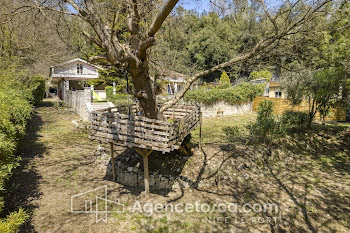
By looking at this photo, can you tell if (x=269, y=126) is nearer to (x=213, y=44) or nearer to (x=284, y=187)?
(x=284, y=187)

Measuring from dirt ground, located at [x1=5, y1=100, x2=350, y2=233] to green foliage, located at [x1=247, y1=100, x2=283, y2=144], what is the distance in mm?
814

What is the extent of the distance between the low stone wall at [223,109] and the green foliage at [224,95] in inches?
15.8

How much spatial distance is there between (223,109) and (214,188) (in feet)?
39.2

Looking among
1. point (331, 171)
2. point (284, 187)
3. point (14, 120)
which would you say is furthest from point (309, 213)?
point (14, 120)

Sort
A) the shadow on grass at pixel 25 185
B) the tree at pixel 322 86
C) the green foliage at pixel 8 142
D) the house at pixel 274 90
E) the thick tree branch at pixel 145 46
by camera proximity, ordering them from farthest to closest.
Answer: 1. the house at pixel 274 90
2. the tree at pixel 322 86
3. the shadow on grass at pixel 25 185
4. the thick tree branch at pixel 145 46
5. the green foliage at pixel 8 142

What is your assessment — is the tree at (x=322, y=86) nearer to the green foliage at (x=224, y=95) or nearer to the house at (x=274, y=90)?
the green foliage at (x=224, y=95)

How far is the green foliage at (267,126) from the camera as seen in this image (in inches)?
371

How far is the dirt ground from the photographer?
5.40m

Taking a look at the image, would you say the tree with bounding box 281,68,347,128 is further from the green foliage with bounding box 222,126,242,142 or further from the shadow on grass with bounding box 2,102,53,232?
the shadow on grass with bounding box 2,102,53,232

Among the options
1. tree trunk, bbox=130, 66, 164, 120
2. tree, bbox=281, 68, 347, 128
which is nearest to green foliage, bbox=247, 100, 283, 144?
tree, bbox=281, 68, 347, 128

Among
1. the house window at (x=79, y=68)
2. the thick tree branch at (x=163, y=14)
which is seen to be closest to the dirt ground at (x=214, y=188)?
the thick tree branch at (x=163, y=14)

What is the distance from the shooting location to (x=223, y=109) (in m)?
18.5

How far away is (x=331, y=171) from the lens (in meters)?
8.46

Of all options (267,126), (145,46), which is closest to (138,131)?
(145,46)
